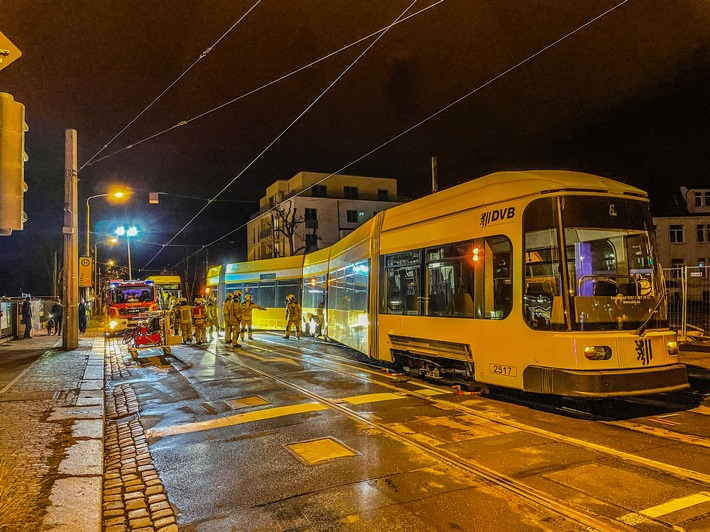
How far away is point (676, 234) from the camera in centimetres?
4234

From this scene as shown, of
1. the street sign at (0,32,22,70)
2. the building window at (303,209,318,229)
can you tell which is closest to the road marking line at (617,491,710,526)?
the street sign at (0,32,22,70)

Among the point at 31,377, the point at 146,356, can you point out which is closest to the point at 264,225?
the point at 146,356

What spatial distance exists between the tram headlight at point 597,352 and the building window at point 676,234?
41.7m

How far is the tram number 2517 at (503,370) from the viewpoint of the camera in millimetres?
7609

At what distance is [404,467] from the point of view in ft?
18.1

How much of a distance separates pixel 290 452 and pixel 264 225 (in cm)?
6048

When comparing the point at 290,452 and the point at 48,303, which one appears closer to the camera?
the point at 290,452

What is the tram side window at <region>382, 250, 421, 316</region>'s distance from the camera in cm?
1006

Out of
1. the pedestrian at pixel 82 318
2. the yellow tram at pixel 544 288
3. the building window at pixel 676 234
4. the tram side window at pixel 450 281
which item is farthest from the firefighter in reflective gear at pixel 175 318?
the building window at pixel 676 234

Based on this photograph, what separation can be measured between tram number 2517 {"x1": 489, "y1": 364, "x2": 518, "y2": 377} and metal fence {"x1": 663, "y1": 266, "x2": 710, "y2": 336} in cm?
953

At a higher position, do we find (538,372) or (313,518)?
(538,372)

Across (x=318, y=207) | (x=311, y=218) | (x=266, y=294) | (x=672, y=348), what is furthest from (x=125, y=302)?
(x=318, y=207)

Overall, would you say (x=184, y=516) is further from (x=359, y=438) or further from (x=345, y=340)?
(x=345, y=340)

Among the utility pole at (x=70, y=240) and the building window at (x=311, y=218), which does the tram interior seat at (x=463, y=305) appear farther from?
the building window at (x=311, y=218)
